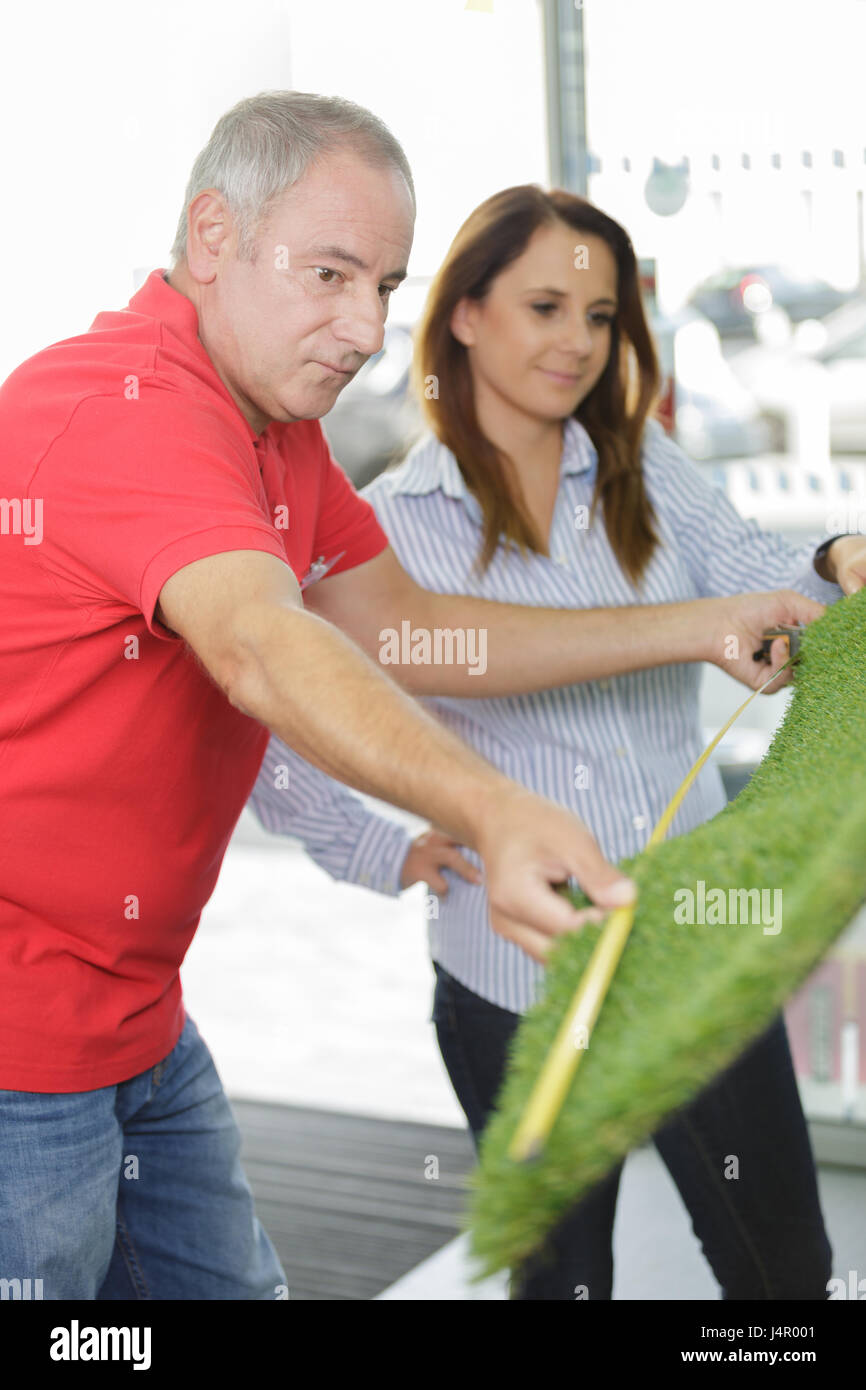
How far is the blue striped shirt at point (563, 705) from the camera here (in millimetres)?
1794

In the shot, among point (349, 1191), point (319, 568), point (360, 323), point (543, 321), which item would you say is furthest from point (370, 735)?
point (349, 1191)

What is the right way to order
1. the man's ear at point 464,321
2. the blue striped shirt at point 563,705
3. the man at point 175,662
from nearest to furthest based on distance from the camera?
the man at point 175,662 → the blue striped shirt at point 563,705 → the man's ear at point 464,321

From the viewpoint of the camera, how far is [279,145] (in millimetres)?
1217

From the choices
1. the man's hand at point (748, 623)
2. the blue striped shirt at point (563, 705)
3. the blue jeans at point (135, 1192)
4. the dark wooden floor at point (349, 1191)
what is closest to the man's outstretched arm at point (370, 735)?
the blue jeans at point (135, 1192)

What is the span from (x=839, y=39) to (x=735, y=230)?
1.40ft

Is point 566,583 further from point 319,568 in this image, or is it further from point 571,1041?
point 571,1041

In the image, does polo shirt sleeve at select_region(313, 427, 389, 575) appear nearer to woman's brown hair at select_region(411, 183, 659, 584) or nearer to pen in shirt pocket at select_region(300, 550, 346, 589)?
pen in shirt pocket at select_region(300, 550, 346, 589)

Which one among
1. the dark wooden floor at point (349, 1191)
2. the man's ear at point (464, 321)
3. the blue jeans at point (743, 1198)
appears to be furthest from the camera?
the dark wooden floor at point (349, 1191)

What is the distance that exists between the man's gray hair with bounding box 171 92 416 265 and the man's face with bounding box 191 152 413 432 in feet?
0.04

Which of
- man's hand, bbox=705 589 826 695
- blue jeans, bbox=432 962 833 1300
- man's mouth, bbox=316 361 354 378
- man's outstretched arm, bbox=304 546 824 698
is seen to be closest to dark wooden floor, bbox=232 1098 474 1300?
blue jeans, bbox=432 962 833 1300

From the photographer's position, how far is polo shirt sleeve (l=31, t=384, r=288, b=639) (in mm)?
991

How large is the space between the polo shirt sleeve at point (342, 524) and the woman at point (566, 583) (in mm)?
206

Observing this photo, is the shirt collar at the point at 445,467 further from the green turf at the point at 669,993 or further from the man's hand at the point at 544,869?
the man's hand at the point at 544,869
